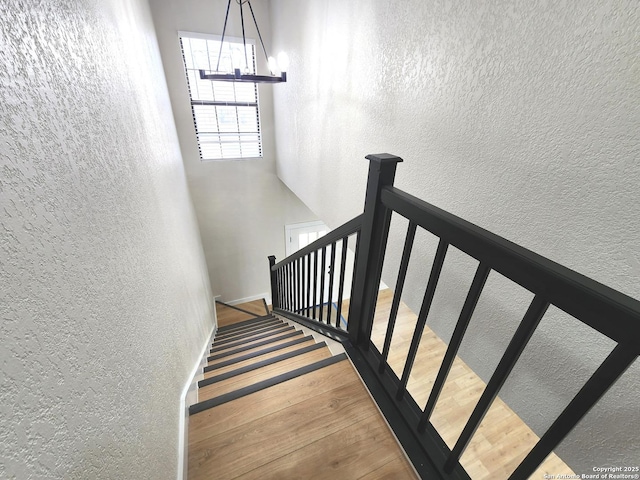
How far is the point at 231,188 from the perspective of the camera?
459cm

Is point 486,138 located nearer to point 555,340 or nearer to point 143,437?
point 555,340

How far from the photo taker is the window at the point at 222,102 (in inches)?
145

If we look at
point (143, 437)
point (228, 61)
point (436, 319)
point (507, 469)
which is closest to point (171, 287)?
point (143, 437)

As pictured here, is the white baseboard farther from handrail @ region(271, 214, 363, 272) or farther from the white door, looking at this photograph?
the white door

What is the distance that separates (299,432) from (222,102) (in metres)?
4.34

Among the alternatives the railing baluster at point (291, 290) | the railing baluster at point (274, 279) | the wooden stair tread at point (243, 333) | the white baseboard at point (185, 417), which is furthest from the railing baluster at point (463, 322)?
the railing baluster at point (274, 279)

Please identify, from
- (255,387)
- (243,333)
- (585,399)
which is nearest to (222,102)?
(243,333)

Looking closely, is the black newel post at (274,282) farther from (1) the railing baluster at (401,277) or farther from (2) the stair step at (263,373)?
(1) the railing baluster at (401,277)

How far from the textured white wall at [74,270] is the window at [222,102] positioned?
2852 millimetres

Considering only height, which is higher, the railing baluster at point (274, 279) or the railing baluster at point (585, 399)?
the railing baluster at point (585, 399)

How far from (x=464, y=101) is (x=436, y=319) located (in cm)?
110

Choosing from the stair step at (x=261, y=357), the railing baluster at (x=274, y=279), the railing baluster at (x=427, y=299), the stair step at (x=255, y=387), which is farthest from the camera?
the railing baluster at (x=274, y=279)

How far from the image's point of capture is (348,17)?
191 centimetres

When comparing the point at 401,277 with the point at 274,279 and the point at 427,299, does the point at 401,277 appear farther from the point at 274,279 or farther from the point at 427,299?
the point at 274,279
